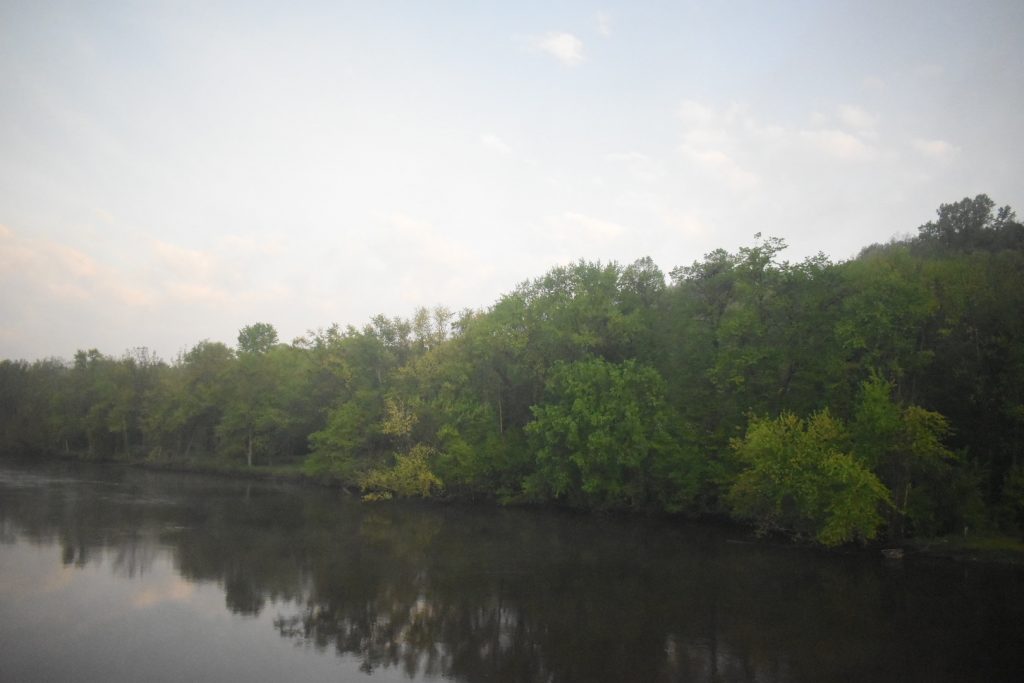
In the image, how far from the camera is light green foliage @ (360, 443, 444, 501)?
Result: 1736 inches

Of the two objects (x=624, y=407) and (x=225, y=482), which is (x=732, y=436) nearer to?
(x=624, y=407)

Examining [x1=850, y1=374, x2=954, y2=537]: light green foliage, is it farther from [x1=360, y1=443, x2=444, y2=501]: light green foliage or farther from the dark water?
[x1=360, y1=443, x2=444, y2=501]: light green foliage

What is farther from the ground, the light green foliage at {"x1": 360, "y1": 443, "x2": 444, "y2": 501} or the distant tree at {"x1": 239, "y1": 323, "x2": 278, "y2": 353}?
the distant tree at {"x1": 239, "y1": 323, "x2": 278, "y2": 353}

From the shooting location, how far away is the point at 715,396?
36.7 meters

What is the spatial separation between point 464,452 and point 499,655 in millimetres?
26734

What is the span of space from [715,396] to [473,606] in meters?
22.1

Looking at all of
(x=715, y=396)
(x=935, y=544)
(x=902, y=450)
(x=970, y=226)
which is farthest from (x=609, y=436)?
(x=970, y=226)

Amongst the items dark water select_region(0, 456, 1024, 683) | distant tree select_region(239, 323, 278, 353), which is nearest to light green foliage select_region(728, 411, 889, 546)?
dark water select_region(0, 456, 1024, 683)

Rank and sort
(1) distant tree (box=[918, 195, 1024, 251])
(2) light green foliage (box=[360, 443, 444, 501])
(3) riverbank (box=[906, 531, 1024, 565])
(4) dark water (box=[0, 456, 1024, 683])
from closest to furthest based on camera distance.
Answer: (4) dark water (box=[0, 456, 1024, 683]), (3) riverbank (box=[906, 531, 1024, 565]), (2) light green foliage (box=[360, 443, 444, 501]), (1) distant tree (box=[918, 195, 1024, 251])

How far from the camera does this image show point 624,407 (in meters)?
36.0

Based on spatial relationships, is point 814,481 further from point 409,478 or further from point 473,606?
point 409,478

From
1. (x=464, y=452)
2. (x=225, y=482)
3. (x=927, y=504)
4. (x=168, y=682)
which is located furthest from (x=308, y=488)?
(x=927, y=504)

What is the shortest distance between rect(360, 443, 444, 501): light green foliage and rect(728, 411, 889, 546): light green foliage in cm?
2237

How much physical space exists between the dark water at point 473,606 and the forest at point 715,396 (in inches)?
143
